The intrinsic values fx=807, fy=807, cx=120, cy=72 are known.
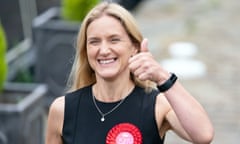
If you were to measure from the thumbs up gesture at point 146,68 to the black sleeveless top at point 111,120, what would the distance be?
319 mm

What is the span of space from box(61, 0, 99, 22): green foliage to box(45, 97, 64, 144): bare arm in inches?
205

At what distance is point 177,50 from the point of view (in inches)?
435

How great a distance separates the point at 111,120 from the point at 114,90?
0.13 meters

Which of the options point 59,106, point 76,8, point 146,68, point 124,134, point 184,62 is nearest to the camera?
point 146,68

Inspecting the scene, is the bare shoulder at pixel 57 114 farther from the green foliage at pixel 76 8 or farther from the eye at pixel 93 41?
the green foliage at pixel 76 8

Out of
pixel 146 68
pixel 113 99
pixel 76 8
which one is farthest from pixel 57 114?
pixel 76 8

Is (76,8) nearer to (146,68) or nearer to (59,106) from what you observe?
(59,106)

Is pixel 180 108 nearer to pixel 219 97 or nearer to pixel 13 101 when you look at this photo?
pixel 13 101

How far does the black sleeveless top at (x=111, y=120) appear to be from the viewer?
10.4ft

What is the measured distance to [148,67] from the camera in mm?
2871

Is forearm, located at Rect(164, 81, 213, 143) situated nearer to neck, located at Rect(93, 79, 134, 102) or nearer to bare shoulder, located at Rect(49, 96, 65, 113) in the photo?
neck, located at Rect(93, 79, 134, 102)

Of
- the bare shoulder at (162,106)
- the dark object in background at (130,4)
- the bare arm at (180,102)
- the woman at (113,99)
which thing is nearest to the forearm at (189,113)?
the bare arm at (180,102)

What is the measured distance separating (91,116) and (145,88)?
251 millimetres

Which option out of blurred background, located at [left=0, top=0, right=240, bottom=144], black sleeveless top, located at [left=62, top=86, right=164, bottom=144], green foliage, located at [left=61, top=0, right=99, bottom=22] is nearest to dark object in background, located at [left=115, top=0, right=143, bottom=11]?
blurred background, located at [left=0, top=0, right=240, bottom=144]
